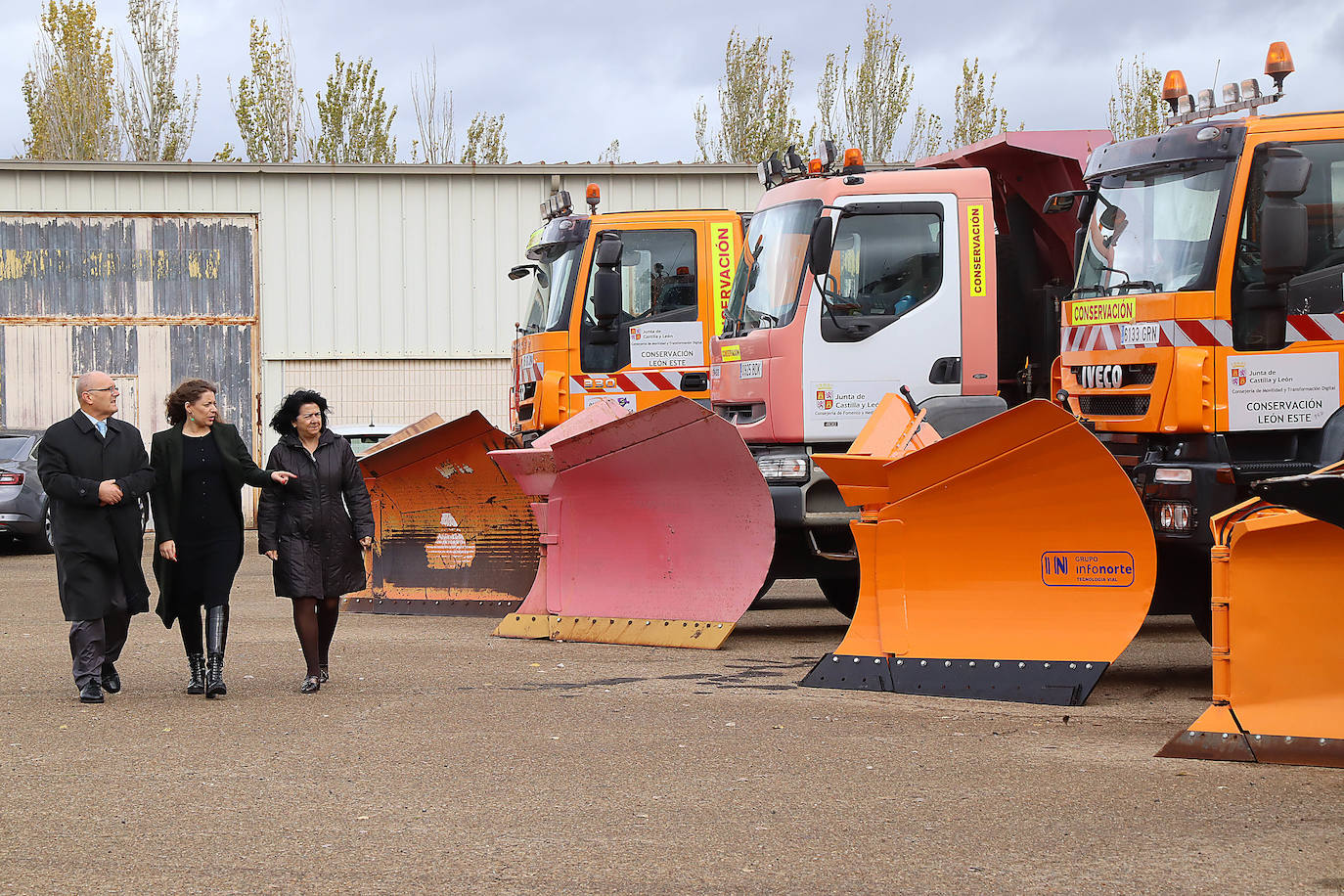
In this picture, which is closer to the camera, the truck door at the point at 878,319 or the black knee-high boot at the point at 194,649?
the black knee-high boot at the point at 194,649

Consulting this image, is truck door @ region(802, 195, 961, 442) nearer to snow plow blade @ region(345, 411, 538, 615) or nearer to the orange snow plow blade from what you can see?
the orange snow plow blade

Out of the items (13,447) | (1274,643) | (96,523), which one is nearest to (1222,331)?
(1274,643)

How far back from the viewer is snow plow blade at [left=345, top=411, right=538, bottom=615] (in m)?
11.6

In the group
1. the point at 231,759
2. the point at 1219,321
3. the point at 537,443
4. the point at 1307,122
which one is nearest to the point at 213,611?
the point at 231,759

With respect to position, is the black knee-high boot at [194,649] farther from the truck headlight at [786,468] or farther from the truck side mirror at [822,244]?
the truck side mirror at [822,244]

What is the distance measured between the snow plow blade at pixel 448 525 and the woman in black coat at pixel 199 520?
9.39 ft

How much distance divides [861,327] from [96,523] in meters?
5.03

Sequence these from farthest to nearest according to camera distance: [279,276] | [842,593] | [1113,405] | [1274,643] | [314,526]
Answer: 1. [279,276]
2. [842,593]
3. [1113,405]
4. [314,526]
5. [1274,643]

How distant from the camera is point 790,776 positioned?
6074 mm

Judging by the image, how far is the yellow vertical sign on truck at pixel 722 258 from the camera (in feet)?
42.4

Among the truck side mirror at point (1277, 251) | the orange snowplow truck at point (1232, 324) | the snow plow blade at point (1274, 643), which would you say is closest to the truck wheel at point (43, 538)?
the orange snowplow truck at point (1232, 324)

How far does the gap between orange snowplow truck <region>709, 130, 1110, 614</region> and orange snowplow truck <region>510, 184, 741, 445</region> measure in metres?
2.09

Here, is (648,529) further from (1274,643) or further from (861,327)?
(1274,643)

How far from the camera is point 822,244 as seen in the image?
1042cm
